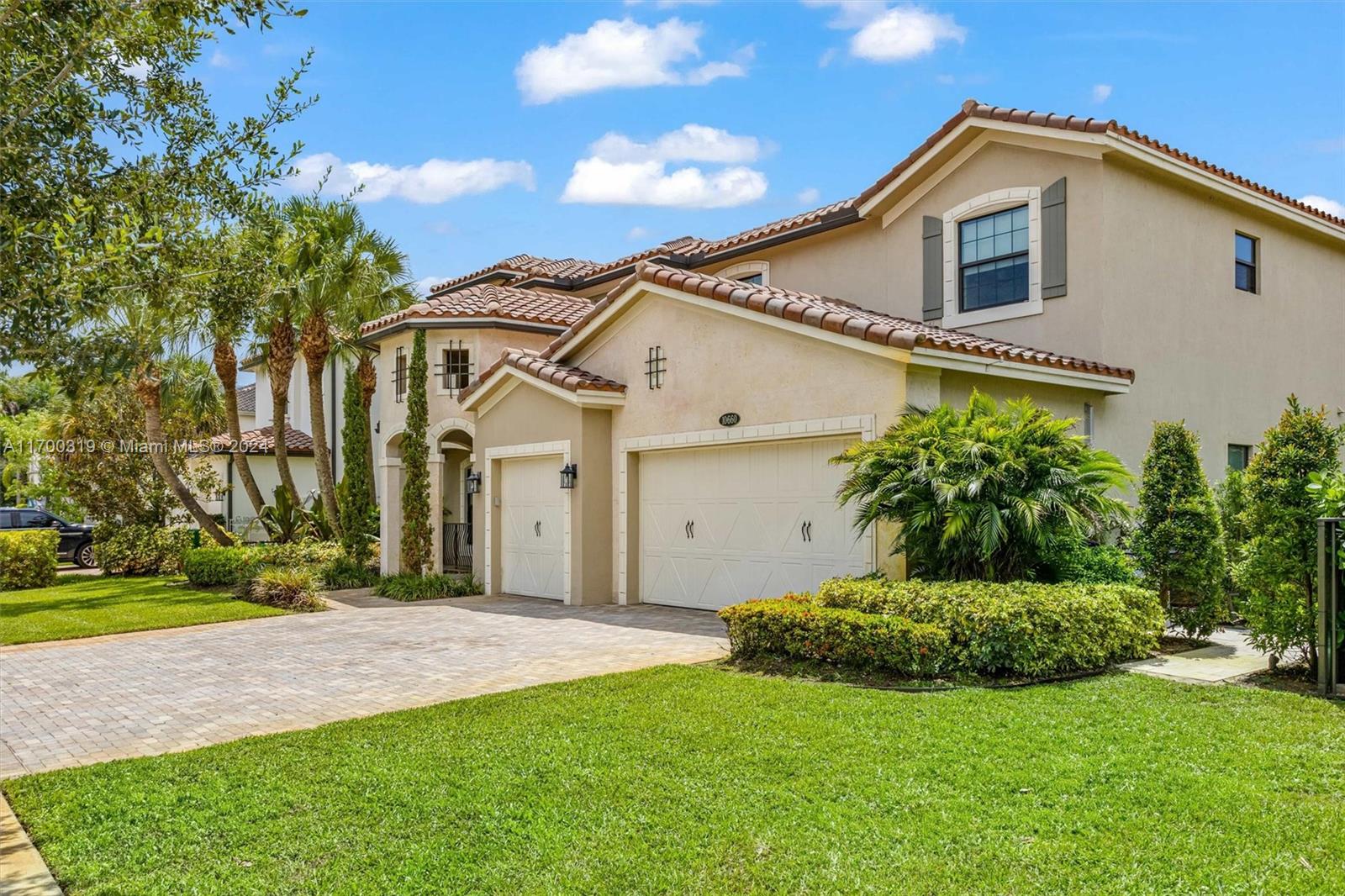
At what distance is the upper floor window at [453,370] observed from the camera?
67.3 ft

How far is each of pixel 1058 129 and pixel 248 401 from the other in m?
36.8

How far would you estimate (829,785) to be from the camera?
6.03m

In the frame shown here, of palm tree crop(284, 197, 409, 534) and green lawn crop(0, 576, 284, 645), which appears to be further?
palm tree crop(284, 197, 409, 534)

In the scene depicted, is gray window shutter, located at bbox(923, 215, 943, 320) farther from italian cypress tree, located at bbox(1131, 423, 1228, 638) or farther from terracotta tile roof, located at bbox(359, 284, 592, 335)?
terracotta tile roof, located at bbox(359, 284, 592, 335)

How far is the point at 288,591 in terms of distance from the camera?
669 inches

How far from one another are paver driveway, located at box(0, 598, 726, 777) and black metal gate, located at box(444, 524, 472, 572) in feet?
20.7

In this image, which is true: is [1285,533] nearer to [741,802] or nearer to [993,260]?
[741,802]

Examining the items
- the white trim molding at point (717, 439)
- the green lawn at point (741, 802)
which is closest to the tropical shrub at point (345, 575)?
the white trim molding at point (717, 439)

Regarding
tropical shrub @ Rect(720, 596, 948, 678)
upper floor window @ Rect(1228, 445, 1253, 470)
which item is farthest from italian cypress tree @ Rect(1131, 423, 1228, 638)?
upper floor window @ Rect(1228, 445, 1253, 470)

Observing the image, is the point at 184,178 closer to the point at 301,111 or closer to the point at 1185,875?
the point at 301,111

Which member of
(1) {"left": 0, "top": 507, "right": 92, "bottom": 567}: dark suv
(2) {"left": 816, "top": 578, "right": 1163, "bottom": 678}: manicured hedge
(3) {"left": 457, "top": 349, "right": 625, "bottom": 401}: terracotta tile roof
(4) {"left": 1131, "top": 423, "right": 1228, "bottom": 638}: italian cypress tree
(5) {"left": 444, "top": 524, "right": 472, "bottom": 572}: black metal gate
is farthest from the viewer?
(1) {"left": 0, "top": 507, "right": 92, "bottom": 567}: dark suv

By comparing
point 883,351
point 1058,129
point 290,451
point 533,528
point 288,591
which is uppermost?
point 1058,129

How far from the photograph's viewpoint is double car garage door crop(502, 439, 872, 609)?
520 inches

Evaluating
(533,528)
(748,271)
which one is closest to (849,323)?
(533,528)
